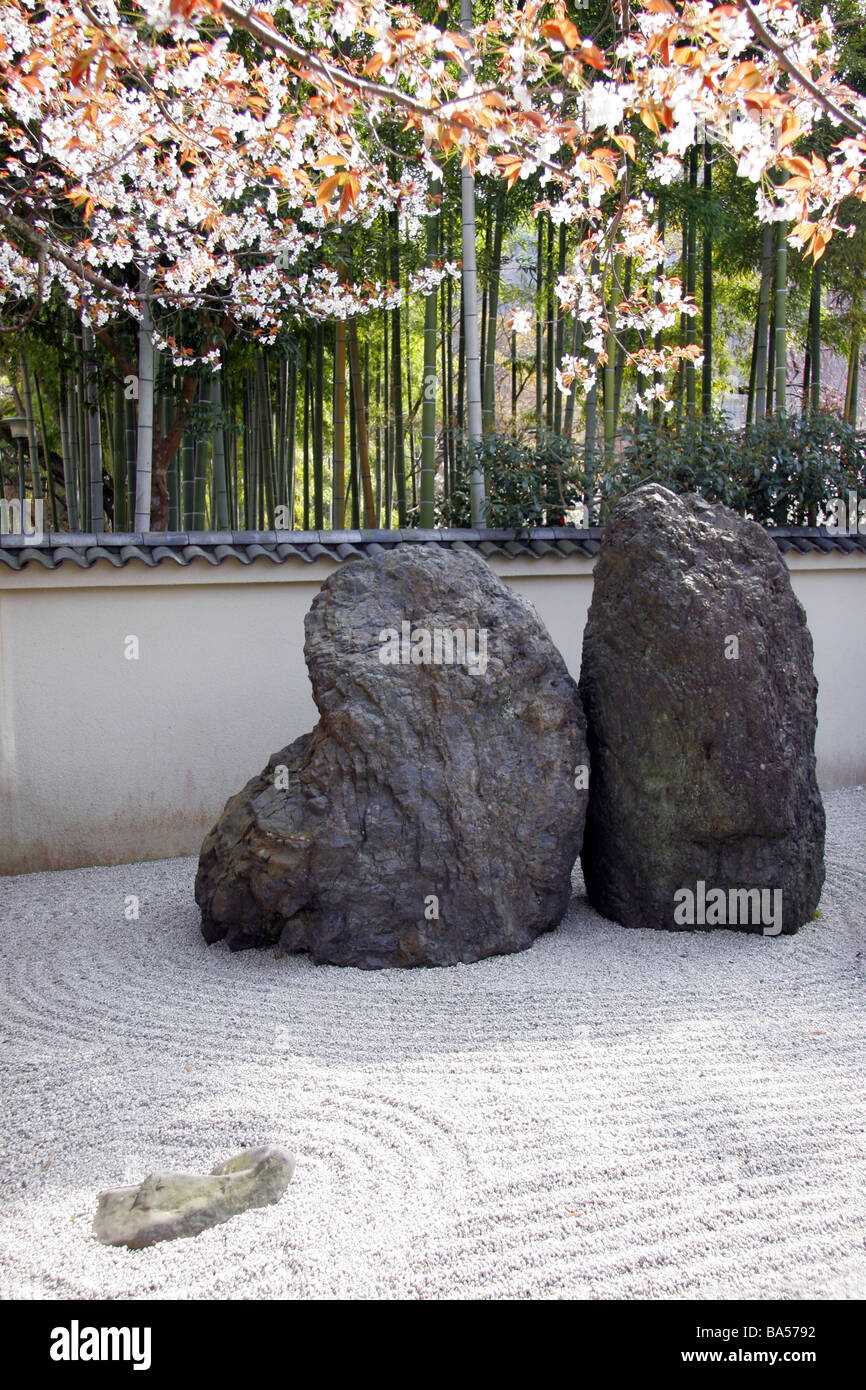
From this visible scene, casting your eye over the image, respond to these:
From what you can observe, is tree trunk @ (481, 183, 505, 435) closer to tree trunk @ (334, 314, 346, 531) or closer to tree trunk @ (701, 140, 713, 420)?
tree trunk @ (334, 314, 346, 531)

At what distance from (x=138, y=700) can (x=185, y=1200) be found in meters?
3.33

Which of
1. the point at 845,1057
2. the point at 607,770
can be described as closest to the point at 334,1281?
the point at 845,1057

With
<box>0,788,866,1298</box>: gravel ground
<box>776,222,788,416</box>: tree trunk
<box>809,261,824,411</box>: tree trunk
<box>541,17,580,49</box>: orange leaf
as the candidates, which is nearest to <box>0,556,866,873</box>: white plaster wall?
<box>0,788,866,1298</box>: gravel ground

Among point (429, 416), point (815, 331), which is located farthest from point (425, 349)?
point (815, 331)

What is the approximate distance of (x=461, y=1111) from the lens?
8.90 feet

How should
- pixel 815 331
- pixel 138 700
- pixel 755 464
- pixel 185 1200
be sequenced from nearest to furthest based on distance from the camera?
pixel 185 1200 < pixel 138 700 < pixel 755 464 < pixel 815 331

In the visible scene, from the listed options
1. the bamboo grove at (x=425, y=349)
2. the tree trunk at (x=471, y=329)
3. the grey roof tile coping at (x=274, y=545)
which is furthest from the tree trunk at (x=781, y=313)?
the tree trunk at (x=471, y=329)

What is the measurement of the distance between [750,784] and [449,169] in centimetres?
508
